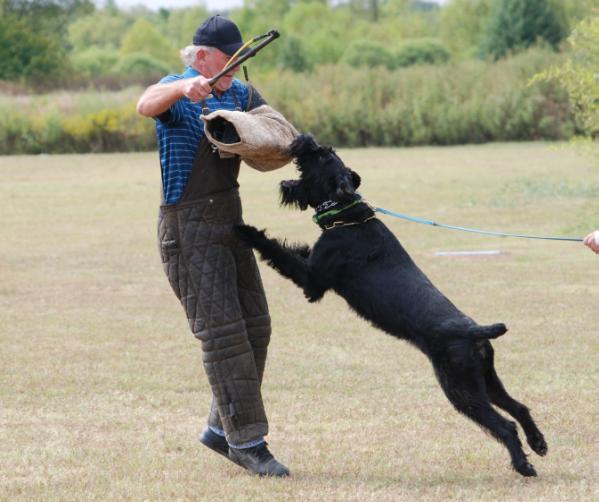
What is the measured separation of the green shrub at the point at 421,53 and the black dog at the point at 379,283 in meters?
58.8

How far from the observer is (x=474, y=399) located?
4.75 metres

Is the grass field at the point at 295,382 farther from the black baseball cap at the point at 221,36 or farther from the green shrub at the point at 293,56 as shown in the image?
the green shrub at the point at 293,56

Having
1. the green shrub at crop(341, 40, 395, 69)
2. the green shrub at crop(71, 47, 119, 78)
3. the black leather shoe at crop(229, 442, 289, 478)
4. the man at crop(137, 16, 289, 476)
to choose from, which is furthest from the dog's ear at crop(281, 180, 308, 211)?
the green shrub at crop(71, 47, 119, 78)

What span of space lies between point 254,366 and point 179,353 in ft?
10.6

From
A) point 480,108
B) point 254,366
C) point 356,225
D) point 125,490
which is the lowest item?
point 480,108

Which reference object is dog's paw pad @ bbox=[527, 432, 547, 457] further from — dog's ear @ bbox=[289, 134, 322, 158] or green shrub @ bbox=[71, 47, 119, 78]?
green shrub @ bbox=[71, 47, 119, 78]

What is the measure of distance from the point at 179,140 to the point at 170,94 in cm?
36

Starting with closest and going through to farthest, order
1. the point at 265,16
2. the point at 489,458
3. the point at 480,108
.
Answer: the point at 489,458, the point at 480,108, the point at 265,16

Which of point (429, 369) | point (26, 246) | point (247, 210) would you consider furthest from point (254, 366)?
point (247, 210)

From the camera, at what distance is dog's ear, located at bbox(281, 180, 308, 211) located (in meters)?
5.12

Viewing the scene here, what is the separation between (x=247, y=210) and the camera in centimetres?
1941

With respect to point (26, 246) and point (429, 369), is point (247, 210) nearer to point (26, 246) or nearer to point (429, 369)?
point (26, 246)

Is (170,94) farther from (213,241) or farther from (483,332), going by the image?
(483,332)

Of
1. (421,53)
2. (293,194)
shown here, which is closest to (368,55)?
(421,53)
